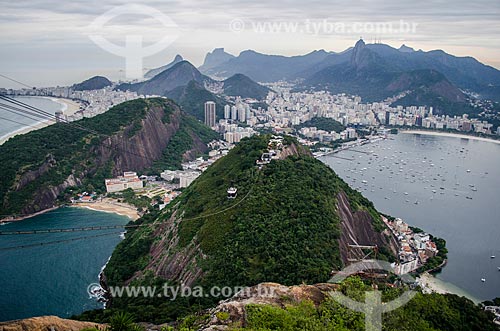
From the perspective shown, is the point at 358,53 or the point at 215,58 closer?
the point at 358,53

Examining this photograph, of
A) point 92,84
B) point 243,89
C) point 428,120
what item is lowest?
point 428,120

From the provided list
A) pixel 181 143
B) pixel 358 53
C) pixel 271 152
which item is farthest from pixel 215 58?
pixel 271 152

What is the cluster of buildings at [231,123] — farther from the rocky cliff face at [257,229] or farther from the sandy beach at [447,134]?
the rocky cliff face at [257,229]

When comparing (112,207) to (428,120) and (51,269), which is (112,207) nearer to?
(51,269)

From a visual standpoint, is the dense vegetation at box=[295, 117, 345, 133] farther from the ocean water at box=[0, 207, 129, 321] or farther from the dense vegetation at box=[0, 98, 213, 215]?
the ocean water at box=[0, 207, 129, 321]

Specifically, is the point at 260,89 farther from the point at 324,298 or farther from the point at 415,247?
the point at 324,298

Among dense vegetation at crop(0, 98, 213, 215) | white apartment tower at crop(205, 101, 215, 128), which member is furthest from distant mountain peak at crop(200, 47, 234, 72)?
dense vegetation at crop(0, 98, 213, 215)

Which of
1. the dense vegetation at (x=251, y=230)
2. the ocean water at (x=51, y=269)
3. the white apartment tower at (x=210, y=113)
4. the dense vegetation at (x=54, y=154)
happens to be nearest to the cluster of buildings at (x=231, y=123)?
the white apartment tower at (x=210, y=113)
